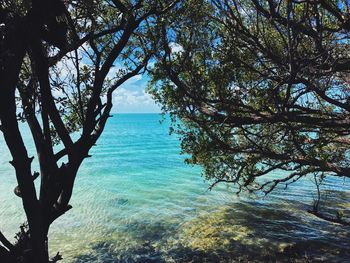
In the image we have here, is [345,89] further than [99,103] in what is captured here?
Yes

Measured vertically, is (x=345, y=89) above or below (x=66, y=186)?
above

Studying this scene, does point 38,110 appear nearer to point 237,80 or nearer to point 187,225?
point 237,80

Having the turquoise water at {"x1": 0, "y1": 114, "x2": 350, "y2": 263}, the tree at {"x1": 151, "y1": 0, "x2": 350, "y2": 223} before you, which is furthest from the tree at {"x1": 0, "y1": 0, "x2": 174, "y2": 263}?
the turquoise water at {"x1": 0, "y1": 114, "x2": 350, "y2": 263}

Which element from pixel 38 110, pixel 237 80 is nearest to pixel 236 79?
pixel 237 80

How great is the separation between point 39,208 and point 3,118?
1735 mm

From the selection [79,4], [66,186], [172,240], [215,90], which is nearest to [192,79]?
[215,90]

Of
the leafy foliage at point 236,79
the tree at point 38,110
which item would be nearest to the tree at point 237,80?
the leafy foliage at point 236,79

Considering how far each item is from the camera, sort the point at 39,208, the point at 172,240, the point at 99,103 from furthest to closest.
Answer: the point at 172,240 < the point at 99,103 < the point at 39,208

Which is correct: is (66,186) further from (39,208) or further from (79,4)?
(79,4)

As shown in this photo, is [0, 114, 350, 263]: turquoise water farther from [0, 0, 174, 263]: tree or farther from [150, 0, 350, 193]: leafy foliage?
[0, 0, 174, 263]: tree

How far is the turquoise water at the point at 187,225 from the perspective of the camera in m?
13.6

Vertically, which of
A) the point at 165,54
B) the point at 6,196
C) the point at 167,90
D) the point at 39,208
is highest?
the point at 165,54

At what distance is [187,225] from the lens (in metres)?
17.8

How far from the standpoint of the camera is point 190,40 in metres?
10.6
